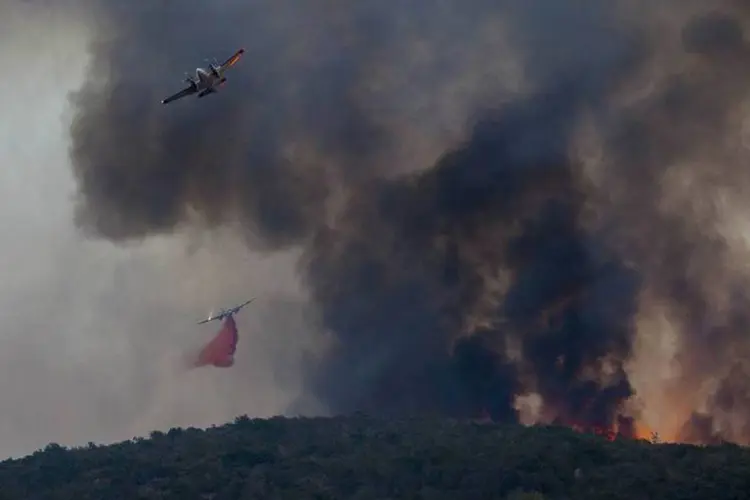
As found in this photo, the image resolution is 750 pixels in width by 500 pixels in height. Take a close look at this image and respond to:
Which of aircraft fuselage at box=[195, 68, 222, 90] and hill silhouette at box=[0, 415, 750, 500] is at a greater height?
aircraft fuselage at box=[195, 68, 222, 90]

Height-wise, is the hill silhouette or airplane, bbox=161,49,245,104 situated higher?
airplane, bbox=161,49,245,104

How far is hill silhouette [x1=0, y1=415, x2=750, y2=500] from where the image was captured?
344 feet

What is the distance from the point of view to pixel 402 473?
4496 inches

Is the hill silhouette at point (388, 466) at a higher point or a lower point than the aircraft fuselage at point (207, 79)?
lower

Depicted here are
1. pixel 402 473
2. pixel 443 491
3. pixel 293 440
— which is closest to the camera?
pixel 443 491

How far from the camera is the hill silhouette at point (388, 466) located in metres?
105

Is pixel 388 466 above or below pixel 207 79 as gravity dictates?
below

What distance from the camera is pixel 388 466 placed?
382 feet

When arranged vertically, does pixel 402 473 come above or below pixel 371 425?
below

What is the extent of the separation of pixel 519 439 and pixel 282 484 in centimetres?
3035

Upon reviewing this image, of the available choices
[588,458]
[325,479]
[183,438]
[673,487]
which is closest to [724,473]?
[673,487]

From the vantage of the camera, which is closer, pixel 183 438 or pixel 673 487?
pixel 673 487

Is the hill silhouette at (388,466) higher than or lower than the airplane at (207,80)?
lower

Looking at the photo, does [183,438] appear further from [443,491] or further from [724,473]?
[724,473]
